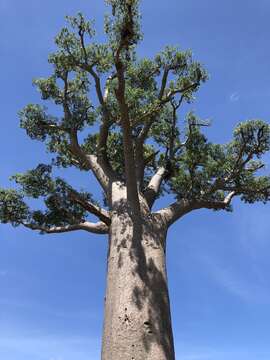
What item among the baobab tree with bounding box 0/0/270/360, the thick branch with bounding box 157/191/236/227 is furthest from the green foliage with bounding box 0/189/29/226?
the thick branch with bounding box 157/191/236/227

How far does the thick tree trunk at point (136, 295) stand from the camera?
6648 mm

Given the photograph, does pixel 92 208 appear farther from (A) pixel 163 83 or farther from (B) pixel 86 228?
(A) pixel 163 83

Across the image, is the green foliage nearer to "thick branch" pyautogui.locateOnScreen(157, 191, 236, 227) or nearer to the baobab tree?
the baobab tree

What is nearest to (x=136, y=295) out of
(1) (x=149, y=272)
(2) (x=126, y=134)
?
(1) (x=149, y=272)

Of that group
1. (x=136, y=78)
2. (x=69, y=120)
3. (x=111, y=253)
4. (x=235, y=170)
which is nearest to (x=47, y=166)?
(x=69, y=120)

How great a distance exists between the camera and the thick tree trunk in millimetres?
6648

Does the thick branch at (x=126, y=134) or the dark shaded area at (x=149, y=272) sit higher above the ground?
the thick branch at (x=126, y=134)

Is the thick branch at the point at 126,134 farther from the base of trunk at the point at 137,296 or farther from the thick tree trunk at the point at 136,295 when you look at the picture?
the base of trunk at the point at 137,296

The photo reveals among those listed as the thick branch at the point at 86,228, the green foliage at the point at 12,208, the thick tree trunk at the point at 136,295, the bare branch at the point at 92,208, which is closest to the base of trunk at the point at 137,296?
the thick tree trunk at the point at 136,295

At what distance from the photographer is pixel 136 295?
282 inches

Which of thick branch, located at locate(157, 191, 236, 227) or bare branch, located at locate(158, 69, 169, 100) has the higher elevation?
bare branch, located at locate(158, 69, 169, 100)

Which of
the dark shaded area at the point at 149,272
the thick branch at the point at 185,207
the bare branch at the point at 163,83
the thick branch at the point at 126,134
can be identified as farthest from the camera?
the bare branch at the point at 163,83

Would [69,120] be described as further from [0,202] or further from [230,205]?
[230,205]

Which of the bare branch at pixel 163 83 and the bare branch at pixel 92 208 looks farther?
the bare branch at pixel 163 83
